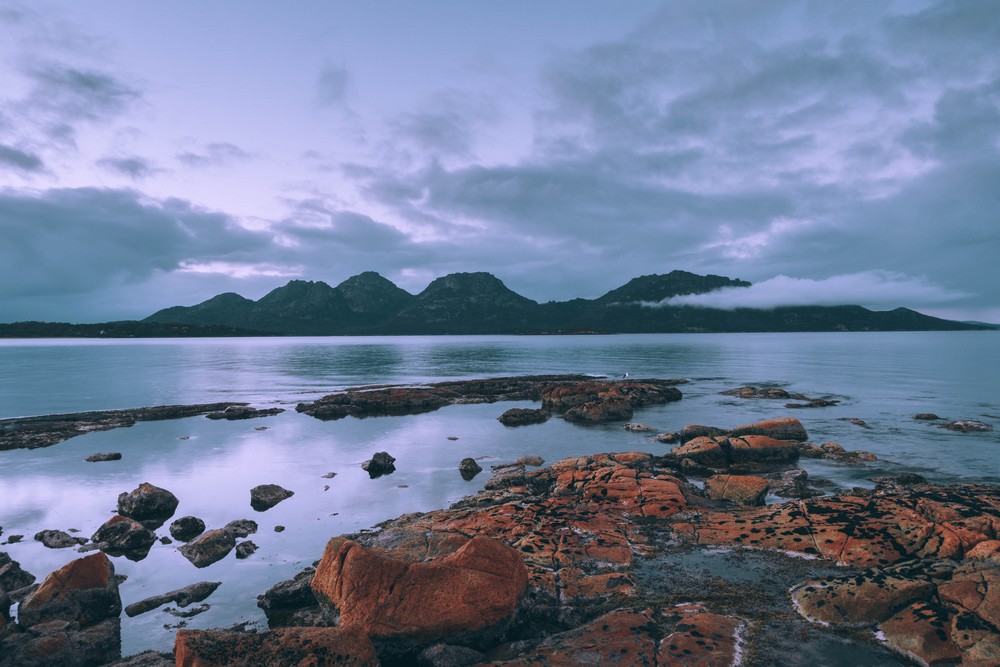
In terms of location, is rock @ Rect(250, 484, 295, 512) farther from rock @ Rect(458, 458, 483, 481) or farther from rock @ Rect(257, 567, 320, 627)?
rock @ Rect(257, 567, 320, 627)

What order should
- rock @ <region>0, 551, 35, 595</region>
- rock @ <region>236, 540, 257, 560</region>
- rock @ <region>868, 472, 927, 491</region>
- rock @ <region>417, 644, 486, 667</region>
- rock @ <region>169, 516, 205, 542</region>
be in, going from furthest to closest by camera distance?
rock @ <region>868, 472, 927, 491</region>
rock @ <region>169, 516, 205, 542</region>
rock @ <region>236, 540, 257, 560</region>
rock @ <region>0, 551, 35, 595</region>
rock @ <region>417, 644, 486, 667</region>

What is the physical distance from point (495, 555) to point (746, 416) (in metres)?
39.7

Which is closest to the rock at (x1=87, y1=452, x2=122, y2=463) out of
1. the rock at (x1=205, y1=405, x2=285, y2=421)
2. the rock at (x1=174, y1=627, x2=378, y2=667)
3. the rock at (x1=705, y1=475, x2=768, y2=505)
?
the rock at (x1=205, y1=405, x2=285, y2=421)

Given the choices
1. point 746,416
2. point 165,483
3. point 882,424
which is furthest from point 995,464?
point 165,483

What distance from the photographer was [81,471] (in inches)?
1073

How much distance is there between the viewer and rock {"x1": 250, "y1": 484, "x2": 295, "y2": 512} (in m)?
21.5

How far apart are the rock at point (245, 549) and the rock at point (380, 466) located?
9966mm

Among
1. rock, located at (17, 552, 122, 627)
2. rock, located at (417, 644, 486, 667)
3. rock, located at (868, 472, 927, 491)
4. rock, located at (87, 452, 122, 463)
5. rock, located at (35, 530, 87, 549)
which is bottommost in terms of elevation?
rock, located at (87, 452, 122, 463)

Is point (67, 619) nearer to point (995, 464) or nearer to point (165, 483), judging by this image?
point (165, 483)

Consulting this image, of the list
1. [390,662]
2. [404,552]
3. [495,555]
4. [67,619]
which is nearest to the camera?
[390,662]

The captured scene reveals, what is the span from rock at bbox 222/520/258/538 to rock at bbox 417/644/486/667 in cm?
1170

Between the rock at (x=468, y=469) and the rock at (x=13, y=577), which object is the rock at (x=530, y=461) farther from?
the rock at (x=13, y=577)

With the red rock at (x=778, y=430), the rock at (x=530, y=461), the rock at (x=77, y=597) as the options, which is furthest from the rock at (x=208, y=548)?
the red rock at (x=778, y=430)

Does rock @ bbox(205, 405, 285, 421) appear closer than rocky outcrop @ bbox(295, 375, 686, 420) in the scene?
Yes
